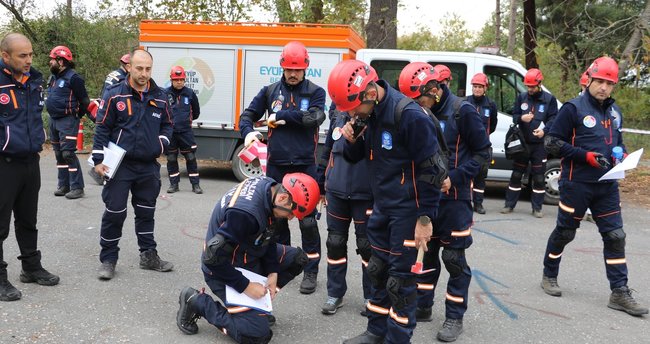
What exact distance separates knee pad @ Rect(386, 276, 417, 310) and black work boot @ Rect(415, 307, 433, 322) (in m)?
0.94

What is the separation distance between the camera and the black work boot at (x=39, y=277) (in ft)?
17.1

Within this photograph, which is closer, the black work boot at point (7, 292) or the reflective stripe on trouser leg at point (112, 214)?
the black work boot at point (7, 292)

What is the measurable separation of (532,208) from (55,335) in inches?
290

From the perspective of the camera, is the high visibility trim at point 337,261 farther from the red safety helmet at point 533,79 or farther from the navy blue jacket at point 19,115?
the red safety helmet at point 533,79

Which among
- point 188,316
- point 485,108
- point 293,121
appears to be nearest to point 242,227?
point 188,316

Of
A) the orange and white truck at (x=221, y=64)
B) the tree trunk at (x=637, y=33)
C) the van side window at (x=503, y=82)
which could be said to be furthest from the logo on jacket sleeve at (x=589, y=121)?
the tree trunk at (x=637, y=33)

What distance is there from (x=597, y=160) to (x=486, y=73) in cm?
498

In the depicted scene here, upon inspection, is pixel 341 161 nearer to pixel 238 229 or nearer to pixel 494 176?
pixel 238 229

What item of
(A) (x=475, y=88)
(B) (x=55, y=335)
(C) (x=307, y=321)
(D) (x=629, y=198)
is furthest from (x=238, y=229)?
(D) (x=629, y=198)

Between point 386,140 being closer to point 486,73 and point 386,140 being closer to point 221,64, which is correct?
point 486,73

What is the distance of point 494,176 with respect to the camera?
404 inches

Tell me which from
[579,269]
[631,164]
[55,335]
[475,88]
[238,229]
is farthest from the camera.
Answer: [475,88]

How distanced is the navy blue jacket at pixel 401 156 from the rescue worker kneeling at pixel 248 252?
1.61ft

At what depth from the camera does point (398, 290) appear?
3885mm
